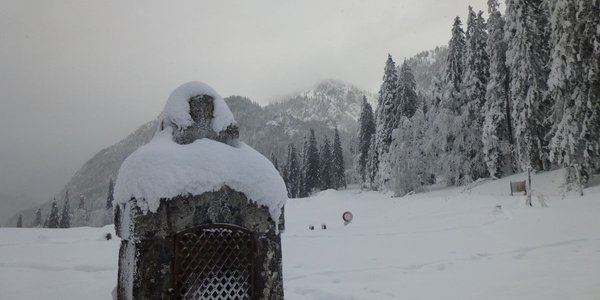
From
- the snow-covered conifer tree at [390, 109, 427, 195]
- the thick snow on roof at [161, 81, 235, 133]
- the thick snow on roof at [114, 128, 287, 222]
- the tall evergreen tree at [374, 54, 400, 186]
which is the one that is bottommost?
the thick snow on roof at [114, 128, 287, 222]

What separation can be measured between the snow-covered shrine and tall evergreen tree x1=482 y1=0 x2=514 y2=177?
3045 cm

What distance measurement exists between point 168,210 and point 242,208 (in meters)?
0.69

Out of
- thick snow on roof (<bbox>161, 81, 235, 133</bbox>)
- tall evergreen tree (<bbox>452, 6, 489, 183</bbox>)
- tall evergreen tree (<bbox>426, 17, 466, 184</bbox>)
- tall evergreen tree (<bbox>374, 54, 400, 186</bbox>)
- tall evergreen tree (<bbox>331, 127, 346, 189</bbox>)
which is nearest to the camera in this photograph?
thick snow on roof (<bbox>161, 81, 235, 133</bbox>)

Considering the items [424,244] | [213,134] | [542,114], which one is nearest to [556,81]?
[542,114]

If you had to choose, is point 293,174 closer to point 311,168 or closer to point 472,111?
point 311,168

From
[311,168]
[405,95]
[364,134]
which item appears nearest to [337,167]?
[311,168]

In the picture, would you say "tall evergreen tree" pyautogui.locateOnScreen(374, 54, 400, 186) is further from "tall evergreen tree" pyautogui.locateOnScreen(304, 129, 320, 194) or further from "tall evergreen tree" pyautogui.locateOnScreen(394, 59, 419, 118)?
"tall evergreen tree" pyautogui.locateOnScreen(304, 129, 320, 194)

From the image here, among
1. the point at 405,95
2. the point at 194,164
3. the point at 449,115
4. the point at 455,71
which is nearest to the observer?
the point at 194,164

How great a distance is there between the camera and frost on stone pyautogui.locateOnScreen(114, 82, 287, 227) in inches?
152

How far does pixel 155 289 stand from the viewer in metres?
3.77

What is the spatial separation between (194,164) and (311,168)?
68561 millimetres

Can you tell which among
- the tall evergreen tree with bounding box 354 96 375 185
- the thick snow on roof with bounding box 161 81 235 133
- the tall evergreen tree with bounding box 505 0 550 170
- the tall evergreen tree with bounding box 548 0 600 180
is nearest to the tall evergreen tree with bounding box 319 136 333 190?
the tall evergreen tree with bounding box 354 96 375 185

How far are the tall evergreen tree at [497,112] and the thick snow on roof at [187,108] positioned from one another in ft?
99.2

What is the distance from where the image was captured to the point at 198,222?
3.88 metres
